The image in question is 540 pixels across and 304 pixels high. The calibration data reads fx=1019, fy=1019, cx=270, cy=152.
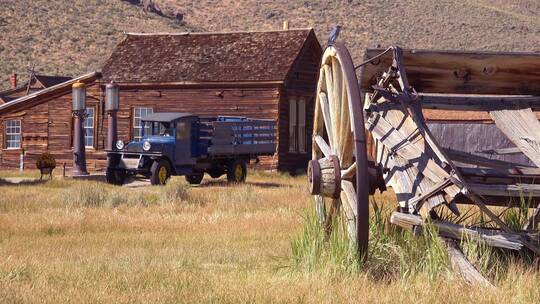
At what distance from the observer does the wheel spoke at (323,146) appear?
8.77 metres

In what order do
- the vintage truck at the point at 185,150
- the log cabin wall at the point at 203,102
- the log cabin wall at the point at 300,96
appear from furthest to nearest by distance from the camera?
the log cabin wall at the point at 300,96 → the log cabin wall at the point at 203,102 → the vintage truck at the point at 185,150

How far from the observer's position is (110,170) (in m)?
24.2

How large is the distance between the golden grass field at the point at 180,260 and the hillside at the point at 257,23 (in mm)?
41237

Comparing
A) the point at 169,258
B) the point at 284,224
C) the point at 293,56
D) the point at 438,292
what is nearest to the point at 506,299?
the point at 438,292

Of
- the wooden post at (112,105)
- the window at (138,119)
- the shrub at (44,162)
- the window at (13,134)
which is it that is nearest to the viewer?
the shrub at (44,162)

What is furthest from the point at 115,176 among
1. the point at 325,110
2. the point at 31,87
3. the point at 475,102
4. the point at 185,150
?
the point at 31,87

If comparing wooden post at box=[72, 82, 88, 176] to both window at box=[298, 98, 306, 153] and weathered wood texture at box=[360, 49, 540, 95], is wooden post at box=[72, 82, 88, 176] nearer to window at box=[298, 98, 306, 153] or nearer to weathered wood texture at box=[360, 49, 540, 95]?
window at box=[298, 98, 306, 153]

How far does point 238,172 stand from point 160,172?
9.43 ft

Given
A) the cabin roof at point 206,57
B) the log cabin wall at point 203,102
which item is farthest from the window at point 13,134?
the cabin roof at point 206,57

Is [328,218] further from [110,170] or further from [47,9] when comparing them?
Result: [47,9]

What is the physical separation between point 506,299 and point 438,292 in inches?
19.3

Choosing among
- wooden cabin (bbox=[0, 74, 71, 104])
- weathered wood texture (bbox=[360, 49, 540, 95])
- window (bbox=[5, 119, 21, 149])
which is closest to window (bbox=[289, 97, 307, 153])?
window (bbox=[5, 119, 21, 149])

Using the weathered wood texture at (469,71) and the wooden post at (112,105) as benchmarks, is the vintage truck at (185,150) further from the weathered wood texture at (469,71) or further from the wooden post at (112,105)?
the weathered wood texture at (469,71)

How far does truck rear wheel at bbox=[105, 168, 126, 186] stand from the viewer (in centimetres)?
2422
